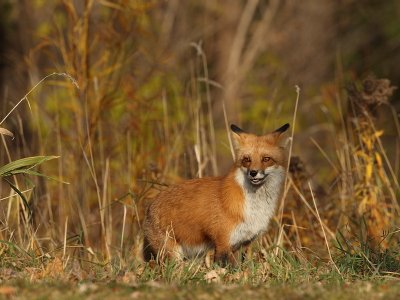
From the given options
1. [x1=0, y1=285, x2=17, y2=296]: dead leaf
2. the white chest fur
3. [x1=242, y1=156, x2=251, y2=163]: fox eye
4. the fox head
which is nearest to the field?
[x1=0, y1=285, x2=17, y2=296]: dead leaf

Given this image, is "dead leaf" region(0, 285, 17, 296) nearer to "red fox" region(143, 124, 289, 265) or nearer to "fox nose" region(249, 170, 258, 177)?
"red fox" region(143, 124, 289, 265)

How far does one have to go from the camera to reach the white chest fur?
7324 millimetres

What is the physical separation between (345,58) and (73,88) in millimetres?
14142

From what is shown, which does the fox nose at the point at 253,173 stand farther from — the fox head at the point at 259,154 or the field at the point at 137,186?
the field at the point at 137,186

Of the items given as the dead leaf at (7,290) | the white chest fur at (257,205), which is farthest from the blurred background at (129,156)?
the dead leaf at (7,290)

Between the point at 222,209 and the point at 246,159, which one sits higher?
the point at 246,159

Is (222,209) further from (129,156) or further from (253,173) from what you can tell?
(129,156)

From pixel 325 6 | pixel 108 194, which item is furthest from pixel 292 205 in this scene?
pixel 325 6

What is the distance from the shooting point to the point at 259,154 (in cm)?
746

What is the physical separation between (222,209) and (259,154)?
2.03 ft

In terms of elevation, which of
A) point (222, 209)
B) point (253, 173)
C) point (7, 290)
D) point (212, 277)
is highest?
point (253, 173)

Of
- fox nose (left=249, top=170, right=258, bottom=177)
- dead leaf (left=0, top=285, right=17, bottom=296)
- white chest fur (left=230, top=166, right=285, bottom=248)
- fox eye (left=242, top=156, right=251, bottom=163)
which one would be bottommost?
dead leaf (left=0, top=285, right=17, bottom=296)

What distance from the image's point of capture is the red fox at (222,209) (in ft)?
23.9

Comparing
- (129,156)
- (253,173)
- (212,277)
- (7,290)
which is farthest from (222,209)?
(7,290)
